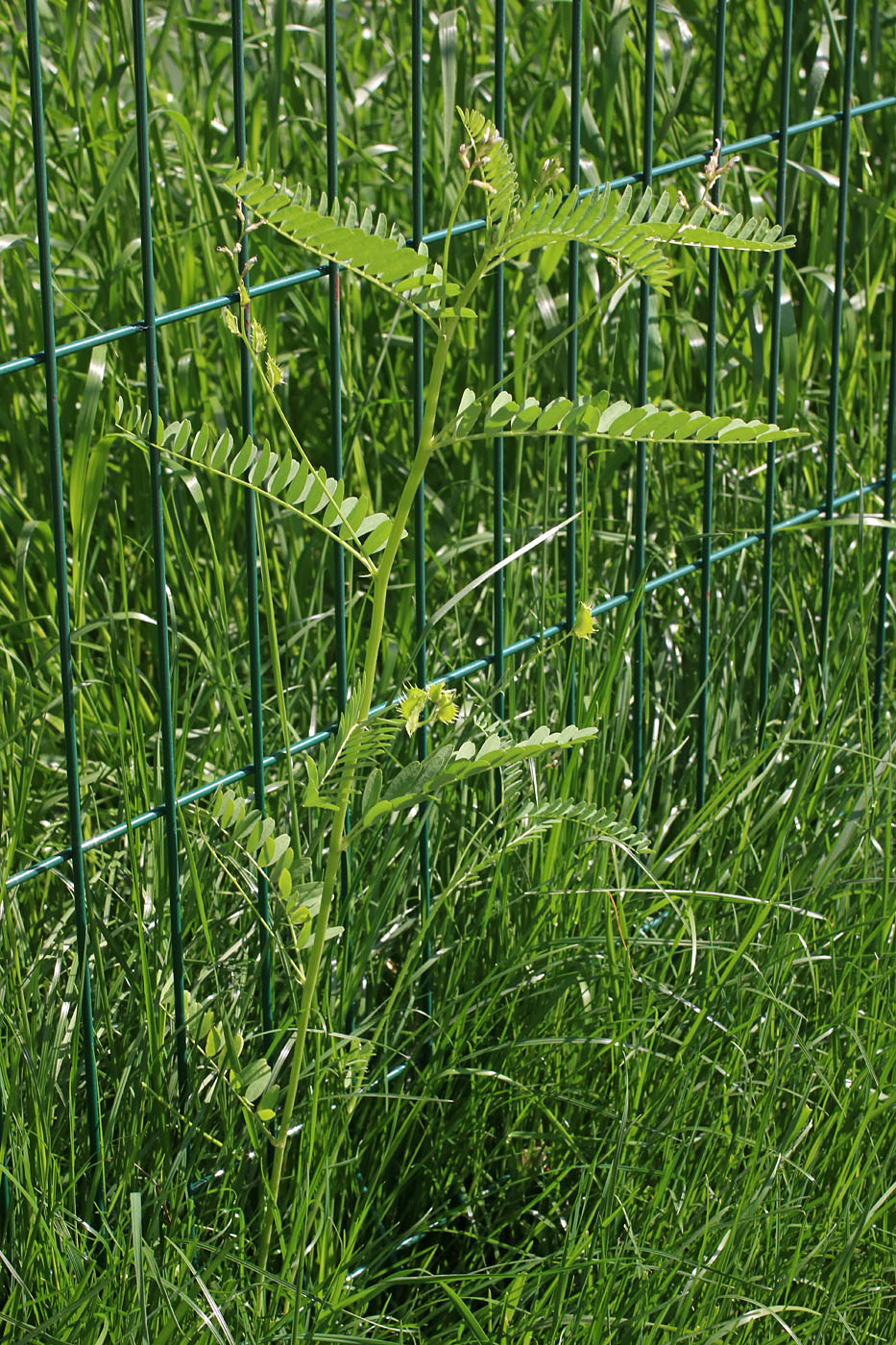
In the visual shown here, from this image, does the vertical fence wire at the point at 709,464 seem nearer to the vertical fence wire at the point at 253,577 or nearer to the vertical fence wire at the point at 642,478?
the vertical fence wire at the point at 642,478

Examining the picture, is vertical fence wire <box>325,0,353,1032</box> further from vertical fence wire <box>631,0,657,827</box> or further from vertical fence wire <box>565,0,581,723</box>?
vertical fence wire <box>631,0,657,827</box>

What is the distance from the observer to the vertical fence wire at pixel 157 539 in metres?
1.53

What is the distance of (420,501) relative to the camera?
1.89m

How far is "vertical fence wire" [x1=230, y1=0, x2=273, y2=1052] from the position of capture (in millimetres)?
1626

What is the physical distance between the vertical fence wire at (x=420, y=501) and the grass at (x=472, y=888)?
36 mm

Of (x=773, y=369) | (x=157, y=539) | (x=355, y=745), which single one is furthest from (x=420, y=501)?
(x=773, y=369)

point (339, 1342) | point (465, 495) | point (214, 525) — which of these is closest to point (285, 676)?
point (214, 525)

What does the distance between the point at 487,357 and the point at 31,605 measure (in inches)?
33.0

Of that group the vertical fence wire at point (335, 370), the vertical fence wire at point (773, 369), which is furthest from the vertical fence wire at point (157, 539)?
the vertical fence wire at point (773, 369)

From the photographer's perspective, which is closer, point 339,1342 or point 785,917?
point 339,1342

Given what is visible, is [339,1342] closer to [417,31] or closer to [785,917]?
[785,917]

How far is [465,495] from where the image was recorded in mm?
2729

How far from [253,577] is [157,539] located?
14 cm

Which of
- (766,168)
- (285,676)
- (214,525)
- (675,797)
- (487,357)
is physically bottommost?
(675,797)
